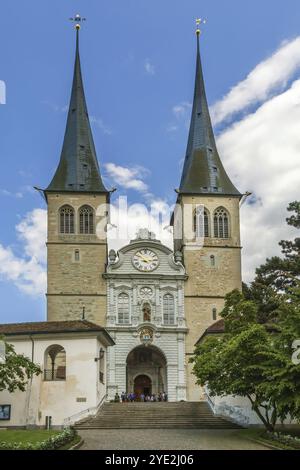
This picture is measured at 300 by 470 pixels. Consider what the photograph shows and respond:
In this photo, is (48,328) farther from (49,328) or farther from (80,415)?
(80,415)

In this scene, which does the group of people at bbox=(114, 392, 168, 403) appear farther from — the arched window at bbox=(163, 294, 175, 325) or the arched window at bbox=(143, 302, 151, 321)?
the arched window at bbox=(143, 302, 151, 321)

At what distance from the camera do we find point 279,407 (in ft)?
83.7

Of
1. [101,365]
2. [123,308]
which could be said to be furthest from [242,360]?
[123,308]

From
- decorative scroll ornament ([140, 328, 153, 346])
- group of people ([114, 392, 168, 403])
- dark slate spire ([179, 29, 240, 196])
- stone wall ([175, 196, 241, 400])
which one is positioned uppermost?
dark slate spire ([179, 29, 240, 196])

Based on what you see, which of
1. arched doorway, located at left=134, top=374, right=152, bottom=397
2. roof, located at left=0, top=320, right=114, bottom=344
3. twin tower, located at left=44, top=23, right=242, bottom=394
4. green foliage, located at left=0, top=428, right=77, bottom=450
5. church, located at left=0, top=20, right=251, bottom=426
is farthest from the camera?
arched doorway, located at left=134, top=374, right=152, bottom=397

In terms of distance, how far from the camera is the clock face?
61.2 metres

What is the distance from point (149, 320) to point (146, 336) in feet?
4.39

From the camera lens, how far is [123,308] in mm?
60000

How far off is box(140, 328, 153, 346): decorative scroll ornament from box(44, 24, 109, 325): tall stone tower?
3.44 metres

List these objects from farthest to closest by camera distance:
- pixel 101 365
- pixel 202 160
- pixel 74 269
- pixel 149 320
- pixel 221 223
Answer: pixel 202 160 < pixel 221 223 < pixel 74 269 < pixel 149 320 < pixel 101 365

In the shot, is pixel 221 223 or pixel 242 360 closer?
pixel 242 360

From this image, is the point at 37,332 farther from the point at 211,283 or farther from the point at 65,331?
the point at 211,283

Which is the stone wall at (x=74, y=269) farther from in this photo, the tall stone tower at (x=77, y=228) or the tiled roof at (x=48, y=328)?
the tiled roof at (x=48, y=328)

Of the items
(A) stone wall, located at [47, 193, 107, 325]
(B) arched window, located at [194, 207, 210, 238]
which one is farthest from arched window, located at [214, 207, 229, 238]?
(A) stone wall, located at [47, 193, 107, 325]
